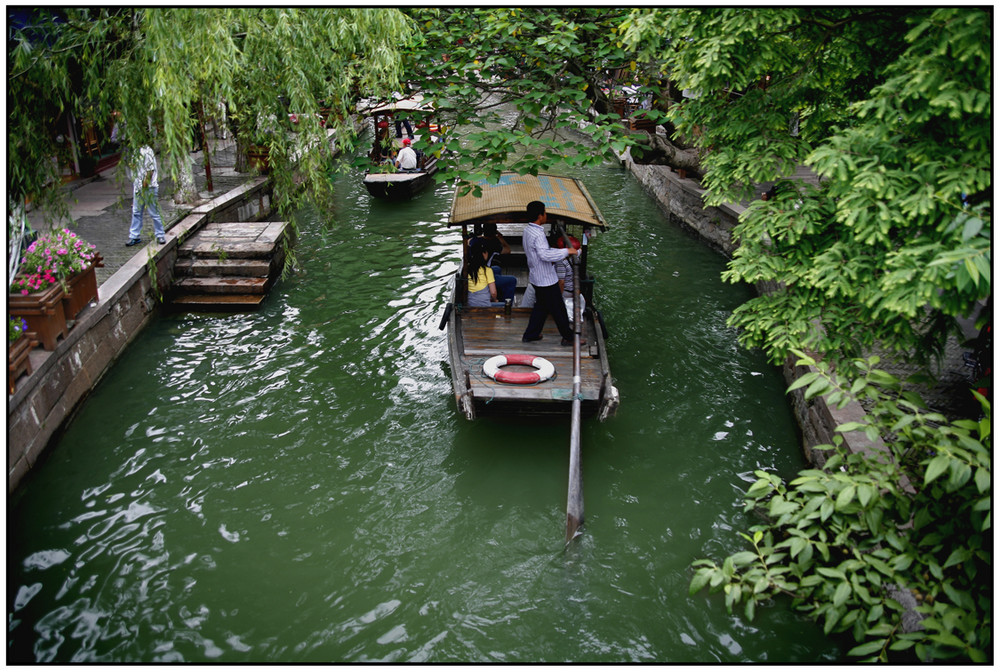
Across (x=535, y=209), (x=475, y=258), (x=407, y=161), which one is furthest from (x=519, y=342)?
(x=407, y=161)

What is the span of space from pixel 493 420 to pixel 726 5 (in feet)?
15.0

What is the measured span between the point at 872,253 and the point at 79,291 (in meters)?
7.84

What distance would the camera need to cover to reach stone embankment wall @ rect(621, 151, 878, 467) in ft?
20.1

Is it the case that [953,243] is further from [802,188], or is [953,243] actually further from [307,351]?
[307,351]

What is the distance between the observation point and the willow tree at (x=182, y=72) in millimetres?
4523

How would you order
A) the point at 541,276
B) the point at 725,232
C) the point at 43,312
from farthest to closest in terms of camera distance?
1. the point at 725,232
2. the point at 541,276
3. the point at 43,312

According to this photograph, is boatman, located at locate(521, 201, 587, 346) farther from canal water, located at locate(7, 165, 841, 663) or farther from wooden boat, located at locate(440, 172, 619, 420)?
canal water, located at locate(7, 165, 841, 663)

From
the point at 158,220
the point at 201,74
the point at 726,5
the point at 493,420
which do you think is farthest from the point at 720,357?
the point at 158,220

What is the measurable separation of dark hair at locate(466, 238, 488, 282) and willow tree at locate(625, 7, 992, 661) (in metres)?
3.71

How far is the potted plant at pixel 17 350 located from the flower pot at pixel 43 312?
5.2 inches

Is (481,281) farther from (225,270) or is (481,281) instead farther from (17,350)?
(17,350)

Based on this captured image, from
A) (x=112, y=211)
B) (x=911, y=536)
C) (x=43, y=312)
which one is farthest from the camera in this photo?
(x=112, y=211)

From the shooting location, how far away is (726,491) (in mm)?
6359

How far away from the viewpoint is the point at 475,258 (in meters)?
8.49
